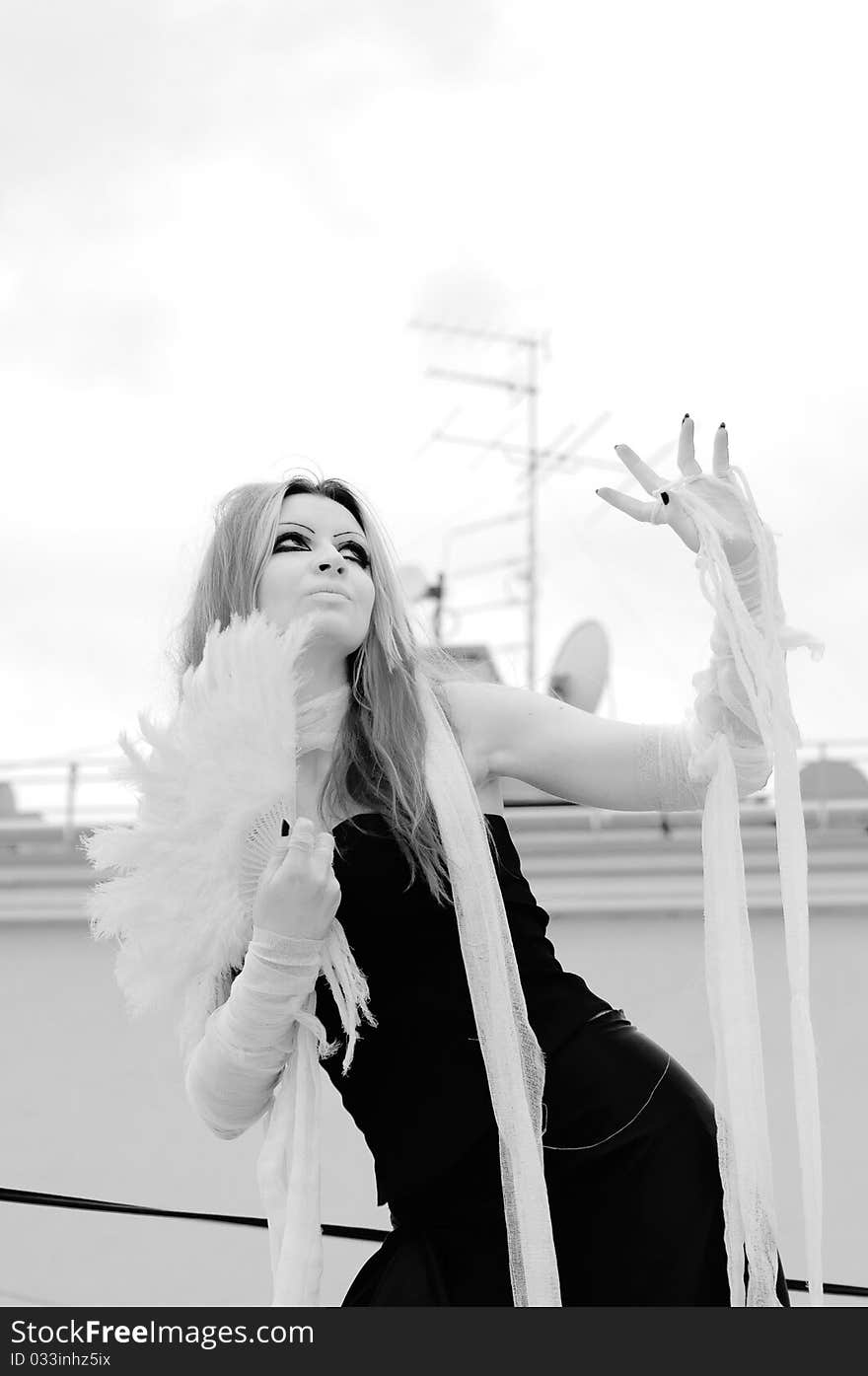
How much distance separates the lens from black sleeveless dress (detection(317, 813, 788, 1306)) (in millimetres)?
1302

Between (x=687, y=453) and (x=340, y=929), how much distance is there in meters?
0.67

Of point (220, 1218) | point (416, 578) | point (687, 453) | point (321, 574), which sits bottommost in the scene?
point (220, 1218)

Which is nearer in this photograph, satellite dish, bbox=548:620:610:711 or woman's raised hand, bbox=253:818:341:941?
woman's raised hand, bbox=253:818:341:941

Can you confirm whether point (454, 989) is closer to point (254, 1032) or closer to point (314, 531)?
point (254, 1032)

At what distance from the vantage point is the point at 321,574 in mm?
1552

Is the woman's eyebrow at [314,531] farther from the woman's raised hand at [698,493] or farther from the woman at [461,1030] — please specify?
the woman's raised hand at [698,493]

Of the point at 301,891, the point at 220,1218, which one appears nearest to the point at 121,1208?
the point at 220,1218

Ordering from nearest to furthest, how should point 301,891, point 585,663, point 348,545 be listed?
point 301,891 → point 348,545 → point 585,663

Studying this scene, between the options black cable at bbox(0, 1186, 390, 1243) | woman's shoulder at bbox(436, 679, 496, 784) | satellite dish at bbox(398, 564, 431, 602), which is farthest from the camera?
satellite dish at bbox(398, 564, 431, 602)

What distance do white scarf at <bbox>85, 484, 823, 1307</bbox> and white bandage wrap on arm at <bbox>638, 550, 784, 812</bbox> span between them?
0.02m

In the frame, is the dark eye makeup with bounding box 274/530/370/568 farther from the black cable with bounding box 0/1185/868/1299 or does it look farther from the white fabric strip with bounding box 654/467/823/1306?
the black cable with bounding box 0/1185/868/1299

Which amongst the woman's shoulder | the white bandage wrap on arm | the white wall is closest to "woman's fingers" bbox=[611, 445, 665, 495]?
the white bandage wrap on arm
